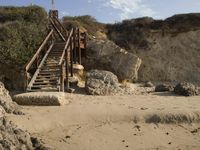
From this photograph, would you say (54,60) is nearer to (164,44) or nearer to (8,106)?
(8,106)

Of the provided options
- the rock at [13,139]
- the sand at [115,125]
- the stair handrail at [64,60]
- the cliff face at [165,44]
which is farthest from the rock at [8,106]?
the cliff face at [165,44]

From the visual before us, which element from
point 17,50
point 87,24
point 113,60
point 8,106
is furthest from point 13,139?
point 87,24

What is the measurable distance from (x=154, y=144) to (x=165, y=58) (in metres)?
15.8

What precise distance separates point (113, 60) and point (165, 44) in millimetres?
5328

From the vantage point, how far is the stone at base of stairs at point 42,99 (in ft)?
52.1

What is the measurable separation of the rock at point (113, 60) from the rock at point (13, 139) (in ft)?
43.9

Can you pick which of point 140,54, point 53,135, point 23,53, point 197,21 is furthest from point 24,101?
point 197,21

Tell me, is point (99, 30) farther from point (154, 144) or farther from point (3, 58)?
point (154, 144)

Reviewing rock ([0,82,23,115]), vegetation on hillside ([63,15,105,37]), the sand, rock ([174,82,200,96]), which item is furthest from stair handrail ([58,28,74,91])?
vegetation on hillside ([63,15,105,37])

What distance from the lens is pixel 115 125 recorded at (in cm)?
1396

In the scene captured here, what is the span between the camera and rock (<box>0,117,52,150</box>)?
33.7 ft

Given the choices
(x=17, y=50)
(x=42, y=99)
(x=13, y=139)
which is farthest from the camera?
(x=17, y=50)

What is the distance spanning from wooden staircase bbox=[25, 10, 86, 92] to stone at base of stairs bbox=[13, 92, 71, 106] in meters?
1.41

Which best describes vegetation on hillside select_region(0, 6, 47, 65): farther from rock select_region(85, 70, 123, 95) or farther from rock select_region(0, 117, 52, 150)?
rock select_region(0, 117, 52, 150)
